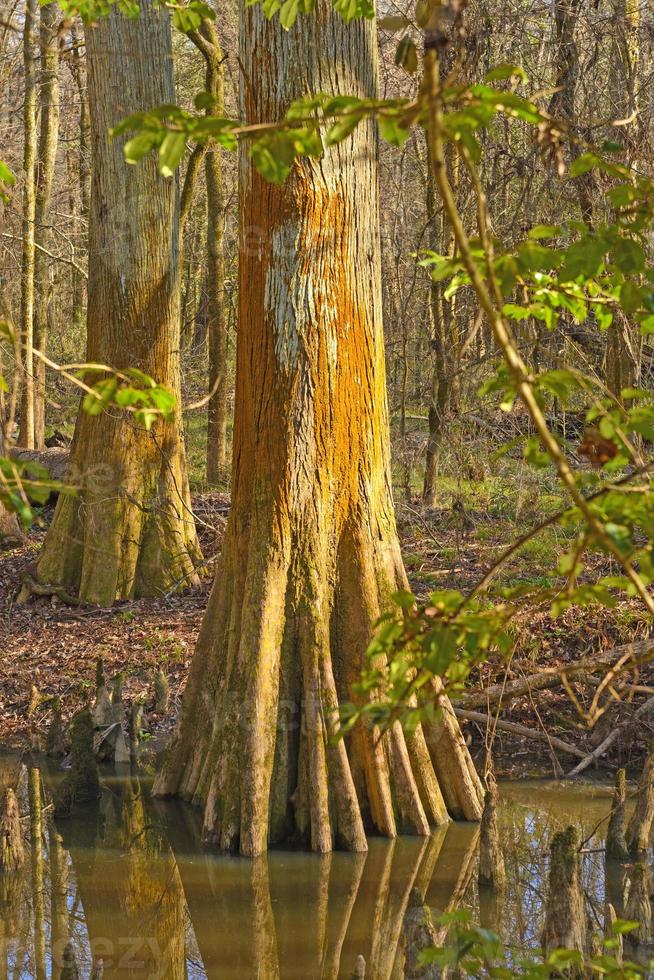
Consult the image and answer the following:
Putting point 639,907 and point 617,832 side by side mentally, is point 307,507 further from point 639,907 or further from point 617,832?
point 639,907

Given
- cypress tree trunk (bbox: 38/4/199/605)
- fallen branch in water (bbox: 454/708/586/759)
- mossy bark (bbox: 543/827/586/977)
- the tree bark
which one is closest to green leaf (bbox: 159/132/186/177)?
mossy bark (bbox: 543/827/586/977)

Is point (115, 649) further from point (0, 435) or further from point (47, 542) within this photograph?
point (0, 435)

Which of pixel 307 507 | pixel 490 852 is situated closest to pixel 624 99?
pixel 307 507

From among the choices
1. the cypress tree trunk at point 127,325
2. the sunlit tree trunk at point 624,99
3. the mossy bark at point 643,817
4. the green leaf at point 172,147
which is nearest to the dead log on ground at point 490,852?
the mossy bark at point 643,817

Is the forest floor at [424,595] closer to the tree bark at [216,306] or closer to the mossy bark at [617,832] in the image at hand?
the mossy bark at [617,832]

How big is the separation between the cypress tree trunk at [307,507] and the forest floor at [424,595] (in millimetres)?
1299

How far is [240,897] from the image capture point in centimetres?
589

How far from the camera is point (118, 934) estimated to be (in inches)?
220

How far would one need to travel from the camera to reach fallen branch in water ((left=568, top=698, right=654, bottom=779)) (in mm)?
7645

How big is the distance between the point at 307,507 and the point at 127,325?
15.1ft

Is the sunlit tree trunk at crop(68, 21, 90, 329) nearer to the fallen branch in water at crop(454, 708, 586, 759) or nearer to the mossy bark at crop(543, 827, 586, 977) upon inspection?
the fallen branch in water at crop(454, 708, 586, 759)

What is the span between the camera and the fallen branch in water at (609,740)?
7.64m

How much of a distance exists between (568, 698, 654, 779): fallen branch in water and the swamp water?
52 cm

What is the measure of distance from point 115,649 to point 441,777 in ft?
12.3
